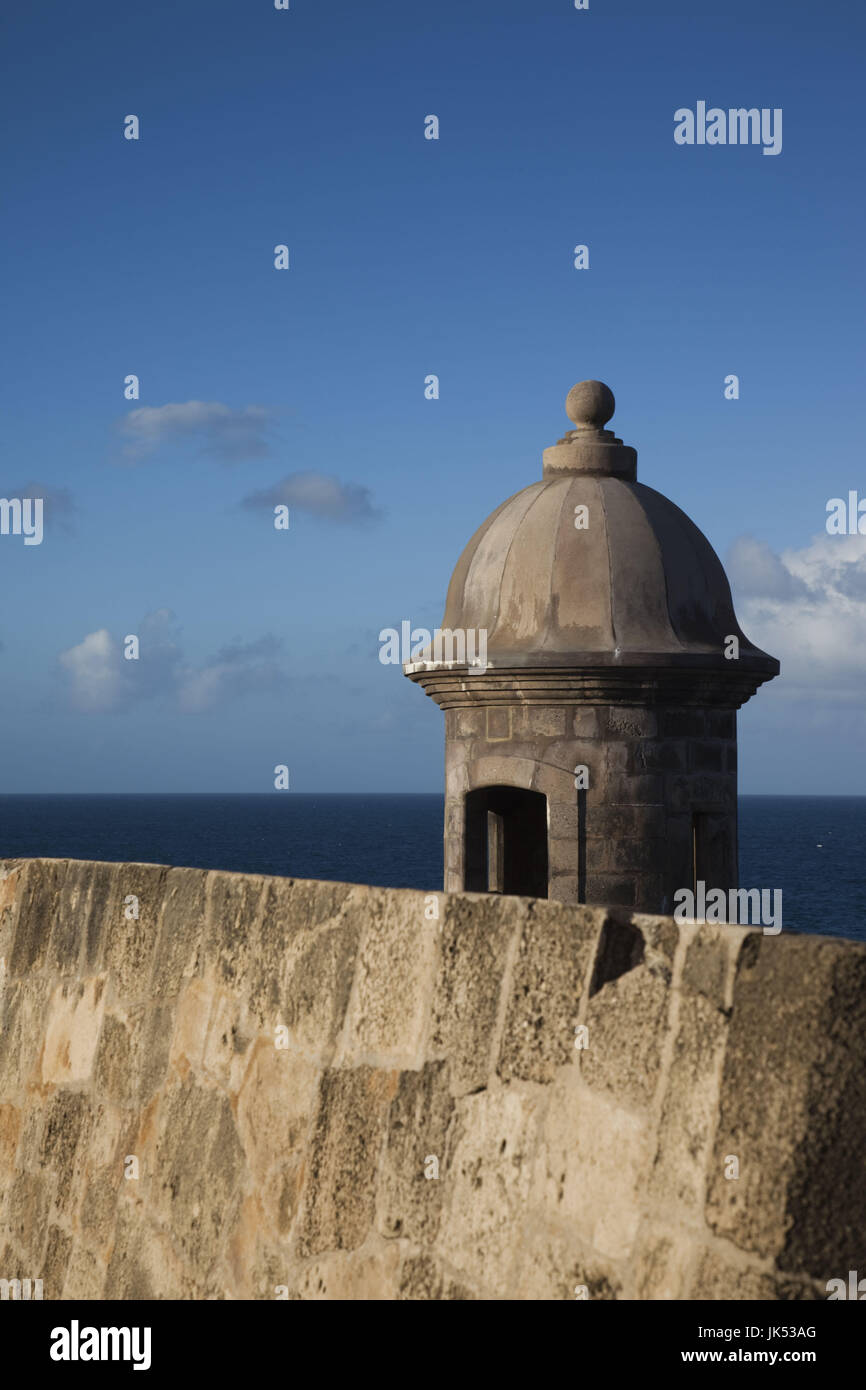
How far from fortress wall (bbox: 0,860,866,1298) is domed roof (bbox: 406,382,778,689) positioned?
11.0 feet

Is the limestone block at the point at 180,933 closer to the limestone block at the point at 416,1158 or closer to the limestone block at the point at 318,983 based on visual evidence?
the limestone block at the point at 318,983

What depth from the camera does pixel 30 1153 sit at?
3820 mm

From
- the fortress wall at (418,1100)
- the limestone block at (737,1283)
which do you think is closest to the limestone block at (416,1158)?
the fortress wall at (418,1100)

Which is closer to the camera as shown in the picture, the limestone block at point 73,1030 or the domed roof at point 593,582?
the limestone block at point 73,1030

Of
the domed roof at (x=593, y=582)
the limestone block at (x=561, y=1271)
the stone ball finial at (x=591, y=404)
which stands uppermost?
the stone ball finial at (x=591, y=404)

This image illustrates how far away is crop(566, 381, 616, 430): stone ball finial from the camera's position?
7.50 metres

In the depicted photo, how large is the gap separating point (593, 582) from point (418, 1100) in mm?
4589

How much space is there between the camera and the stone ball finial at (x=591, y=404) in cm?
750

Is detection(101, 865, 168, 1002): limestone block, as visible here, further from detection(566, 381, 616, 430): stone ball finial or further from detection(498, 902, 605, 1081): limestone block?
detection(566, 381, 616, 430): stone ball finial

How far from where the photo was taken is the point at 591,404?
7.52 meters

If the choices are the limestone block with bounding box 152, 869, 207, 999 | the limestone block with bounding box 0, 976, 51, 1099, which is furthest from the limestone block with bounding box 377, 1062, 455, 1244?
the limestone block with bounding box 0, 976, 51, 1099

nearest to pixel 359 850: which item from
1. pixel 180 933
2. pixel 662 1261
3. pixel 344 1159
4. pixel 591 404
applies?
pixel 591 404

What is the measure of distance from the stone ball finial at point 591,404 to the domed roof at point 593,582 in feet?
0.15

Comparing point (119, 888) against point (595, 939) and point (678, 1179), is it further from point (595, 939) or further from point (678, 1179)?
point (678, 1179)
